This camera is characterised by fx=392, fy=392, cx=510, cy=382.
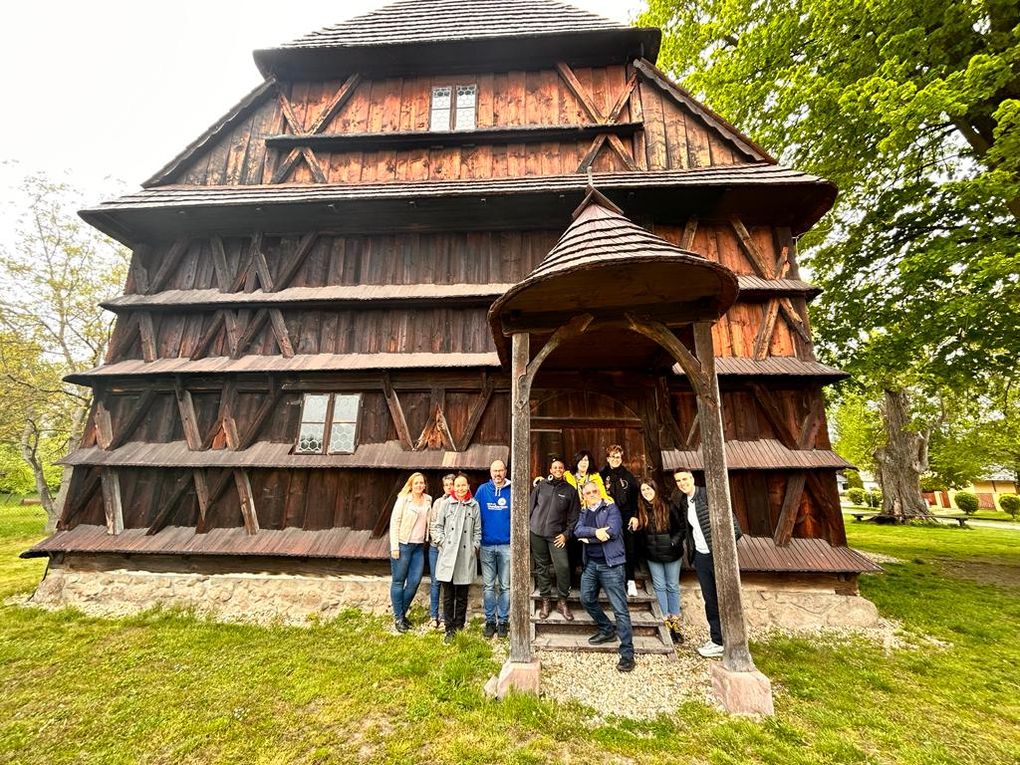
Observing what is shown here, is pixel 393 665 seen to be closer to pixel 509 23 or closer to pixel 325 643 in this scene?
pixel 325 643

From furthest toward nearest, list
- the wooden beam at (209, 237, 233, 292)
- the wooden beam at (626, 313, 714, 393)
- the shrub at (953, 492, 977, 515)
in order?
the shrub at (953, 492, 977, 515)
the wooden beam at (209, 237, 233, 292)
the wooden beam at (626, 313, 714, 393)

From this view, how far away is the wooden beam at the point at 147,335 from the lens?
7.57 m

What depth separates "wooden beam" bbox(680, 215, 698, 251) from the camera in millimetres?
7387

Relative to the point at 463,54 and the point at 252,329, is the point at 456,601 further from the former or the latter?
the point at 463,54

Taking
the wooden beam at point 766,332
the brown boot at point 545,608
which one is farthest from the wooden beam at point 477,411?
the wooden beam at point 766,332

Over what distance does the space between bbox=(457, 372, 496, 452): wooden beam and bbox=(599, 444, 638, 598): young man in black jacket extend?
2.33 meters

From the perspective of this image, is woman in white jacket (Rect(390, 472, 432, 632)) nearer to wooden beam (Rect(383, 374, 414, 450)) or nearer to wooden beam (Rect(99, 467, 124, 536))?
wooden beam (Rect(383, 374, 414, 450))

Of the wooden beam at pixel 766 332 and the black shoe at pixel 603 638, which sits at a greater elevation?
the wooden beam at pixel 766 332

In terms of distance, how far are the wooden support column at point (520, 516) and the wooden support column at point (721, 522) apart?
198 cm

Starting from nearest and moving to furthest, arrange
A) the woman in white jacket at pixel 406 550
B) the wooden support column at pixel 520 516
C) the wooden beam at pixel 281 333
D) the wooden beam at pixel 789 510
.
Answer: the wooden support column at pixel 520 516
the woman in white jacket at pixel 406 550
the wooden beam at pixel 789 510
the wooden beam at pixel 281 333

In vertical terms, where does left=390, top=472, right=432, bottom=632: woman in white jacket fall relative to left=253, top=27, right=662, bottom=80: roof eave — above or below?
below

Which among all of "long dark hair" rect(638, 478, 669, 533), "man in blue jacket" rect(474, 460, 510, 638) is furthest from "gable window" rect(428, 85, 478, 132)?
"long dark hair" rect(638, 478, 669, 533)

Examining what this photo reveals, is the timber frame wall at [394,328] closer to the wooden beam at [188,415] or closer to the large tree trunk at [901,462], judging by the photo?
the wooden beam at [188,415]

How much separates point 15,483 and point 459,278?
4035cm
